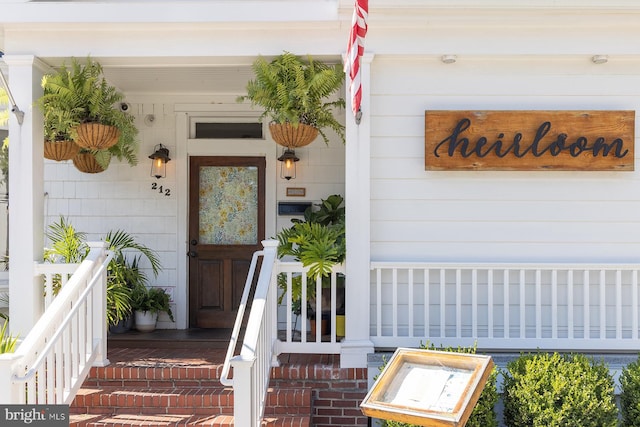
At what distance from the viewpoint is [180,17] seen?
418cm

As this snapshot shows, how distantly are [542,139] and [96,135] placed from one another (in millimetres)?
3604

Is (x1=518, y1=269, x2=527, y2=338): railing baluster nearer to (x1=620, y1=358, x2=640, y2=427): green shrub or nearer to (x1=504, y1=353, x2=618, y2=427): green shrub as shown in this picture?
(x1=504, y1=353, x2=618, y2=427): green shrub

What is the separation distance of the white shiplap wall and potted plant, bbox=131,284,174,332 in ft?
8.72

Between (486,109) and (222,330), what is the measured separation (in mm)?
3545

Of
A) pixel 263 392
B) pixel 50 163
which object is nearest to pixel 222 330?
pixel 263 392

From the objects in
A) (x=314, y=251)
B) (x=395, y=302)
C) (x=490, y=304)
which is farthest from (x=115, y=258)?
(x=490, y=304)

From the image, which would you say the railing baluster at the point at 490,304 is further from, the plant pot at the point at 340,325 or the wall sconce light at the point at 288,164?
the wall sconce light at the point at 288,164

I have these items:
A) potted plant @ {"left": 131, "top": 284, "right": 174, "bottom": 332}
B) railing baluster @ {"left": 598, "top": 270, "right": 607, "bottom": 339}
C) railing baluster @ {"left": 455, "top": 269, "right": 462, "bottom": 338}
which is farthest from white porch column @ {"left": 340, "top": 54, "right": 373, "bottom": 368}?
potted plant @ {"left": 131, "top": 284, "right": 174, "bottom": 332}

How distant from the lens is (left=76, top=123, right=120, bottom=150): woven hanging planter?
14.3 feet

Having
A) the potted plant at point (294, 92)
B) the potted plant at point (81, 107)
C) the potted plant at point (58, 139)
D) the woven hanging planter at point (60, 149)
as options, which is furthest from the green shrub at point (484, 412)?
the woven hanging planter at point (60, 149)

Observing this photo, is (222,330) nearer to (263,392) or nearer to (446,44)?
(263,392)

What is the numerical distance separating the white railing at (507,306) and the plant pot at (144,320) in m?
2.62

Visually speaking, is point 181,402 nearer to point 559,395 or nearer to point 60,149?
point 60,149

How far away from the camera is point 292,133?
420cm
